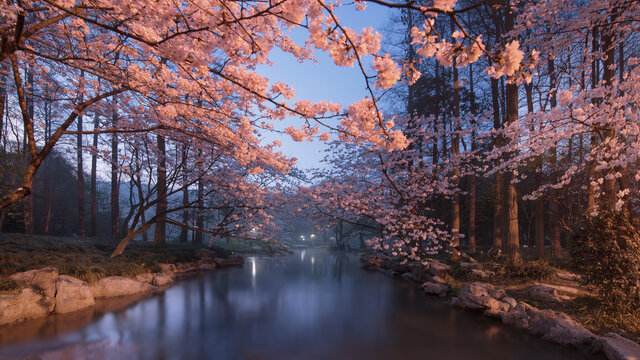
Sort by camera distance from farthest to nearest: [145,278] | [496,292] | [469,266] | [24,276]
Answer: [469,266] → [145,278] → [496,292] → [24,276]

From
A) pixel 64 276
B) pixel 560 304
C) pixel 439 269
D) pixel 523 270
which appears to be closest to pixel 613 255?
pixel 560 304

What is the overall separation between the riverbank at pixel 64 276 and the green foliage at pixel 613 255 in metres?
11.6

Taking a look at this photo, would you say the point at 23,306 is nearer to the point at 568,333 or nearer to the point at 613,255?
the point at 568,333

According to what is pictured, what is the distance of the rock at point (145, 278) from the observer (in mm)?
9735

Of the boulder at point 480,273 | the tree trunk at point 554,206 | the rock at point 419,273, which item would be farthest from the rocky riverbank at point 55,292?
the tree trunk at point 554,206

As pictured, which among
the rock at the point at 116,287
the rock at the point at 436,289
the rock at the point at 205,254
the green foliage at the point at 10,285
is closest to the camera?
the green foliage at the point at 10,285

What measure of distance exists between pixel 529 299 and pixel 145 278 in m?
12.0

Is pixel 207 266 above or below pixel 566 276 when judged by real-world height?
below

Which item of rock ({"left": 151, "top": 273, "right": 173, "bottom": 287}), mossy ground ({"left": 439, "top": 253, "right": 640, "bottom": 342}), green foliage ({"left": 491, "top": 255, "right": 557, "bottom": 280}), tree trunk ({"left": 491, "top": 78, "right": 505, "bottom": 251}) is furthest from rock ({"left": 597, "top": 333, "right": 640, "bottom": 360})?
rock ({"left": 151, "top": 273, "right": 173, "bottom": 287})

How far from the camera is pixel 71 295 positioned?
6.78 metres

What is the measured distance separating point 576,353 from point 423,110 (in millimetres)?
13324

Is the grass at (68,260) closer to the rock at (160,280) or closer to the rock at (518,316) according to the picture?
the rock at (160,280)

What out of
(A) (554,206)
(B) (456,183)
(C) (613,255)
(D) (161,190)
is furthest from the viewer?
(D) (161,190)

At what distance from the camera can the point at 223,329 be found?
6633mm
